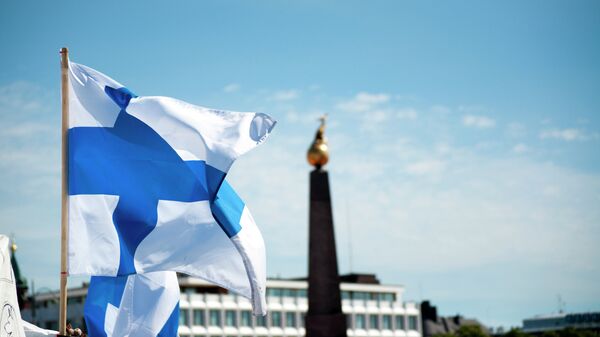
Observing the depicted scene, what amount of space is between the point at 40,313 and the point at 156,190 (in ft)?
293

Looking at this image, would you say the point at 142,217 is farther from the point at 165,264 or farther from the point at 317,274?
the point at 317,274

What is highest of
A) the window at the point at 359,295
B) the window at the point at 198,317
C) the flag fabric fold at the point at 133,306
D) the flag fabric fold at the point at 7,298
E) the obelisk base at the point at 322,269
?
the window at the point at 359,295

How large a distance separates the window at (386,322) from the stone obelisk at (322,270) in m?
63.9

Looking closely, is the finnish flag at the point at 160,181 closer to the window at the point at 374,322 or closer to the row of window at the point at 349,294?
the row of window at the point at 349,294

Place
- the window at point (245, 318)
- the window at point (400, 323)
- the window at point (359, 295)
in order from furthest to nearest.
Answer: the window at point (400, 323), the window at point (359, 295), the window at point (245, 318)

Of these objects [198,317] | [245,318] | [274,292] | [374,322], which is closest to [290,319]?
[274,292]

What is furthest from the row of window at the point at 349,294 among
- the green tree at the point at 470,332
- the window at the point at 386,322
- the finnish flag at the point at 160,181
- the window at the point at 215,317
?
the finnish flag at the point at 160,181

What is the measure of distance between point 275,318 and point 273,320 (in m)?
0.33

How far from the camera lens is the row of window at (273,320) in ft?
300

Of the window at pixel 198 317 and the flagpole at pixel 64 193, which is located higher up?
the window at pixel 198 317

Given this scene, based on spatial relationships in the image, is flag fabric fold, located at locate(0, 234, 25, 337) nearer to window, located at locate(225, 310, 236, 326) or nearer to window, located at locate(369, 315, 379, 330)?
window, located at locate(225, 310, 236, 326)

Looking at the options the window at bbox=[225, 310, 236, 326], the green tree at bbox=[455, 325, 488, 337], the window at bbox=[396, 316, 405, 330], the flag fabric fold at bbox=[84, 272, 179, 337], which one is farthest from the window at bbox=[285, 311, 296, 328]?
the flag fabric fold at bbox=[84, 272, 179, 337]

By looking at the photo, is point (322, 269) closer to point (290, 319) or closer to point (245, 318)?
point (245, 318)

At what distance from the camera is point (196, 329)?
9069cm
